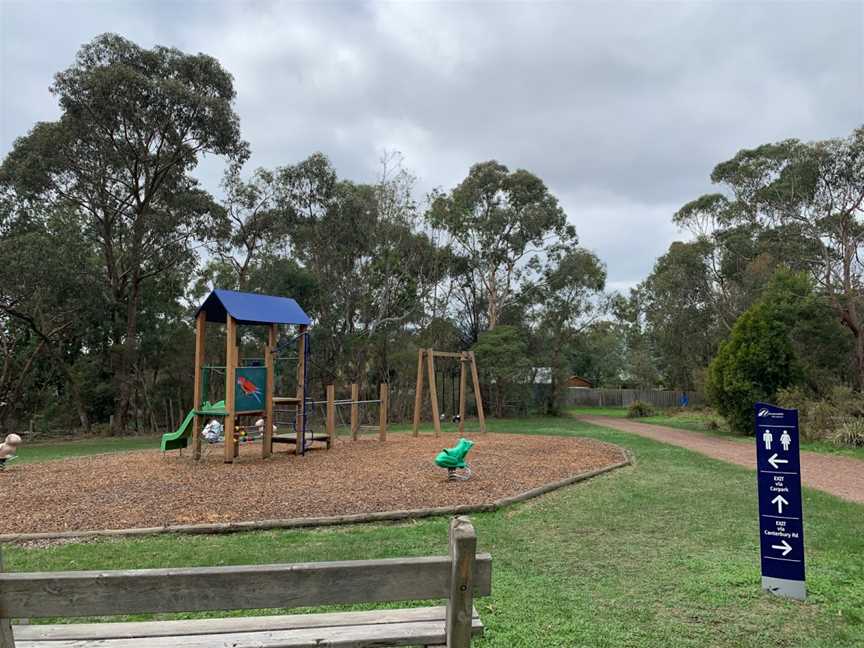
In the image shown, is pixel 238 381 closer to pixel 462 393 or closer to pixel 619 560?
pixel 462 393

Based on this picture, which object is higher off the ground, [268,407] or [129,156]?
[129,156]

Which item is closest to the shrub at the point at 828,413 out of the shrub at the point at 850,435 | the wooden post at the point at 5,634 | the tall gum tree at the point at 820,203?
the shrub at the point at 850,435

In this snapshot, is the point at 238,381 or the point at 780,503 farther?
the point at 238,381

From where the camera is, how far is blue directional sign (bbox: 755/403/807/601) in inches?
162

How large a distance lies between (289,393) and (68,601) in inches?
941

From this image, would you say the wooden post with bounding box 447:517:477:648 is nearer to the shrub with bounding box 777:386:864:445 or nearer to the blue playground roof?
the blue playground roof

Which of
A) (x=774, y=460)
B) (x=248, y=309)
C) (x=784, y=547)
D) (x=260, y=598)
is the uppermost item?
(x=248, y=309)

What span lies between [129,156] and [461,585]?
23930mm

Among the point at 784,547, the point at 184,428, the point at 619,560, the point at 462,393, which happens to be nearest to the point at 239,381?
the point at 184,428

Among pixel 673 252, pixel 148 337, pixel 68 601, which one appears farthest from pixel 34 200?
pixel 673 252

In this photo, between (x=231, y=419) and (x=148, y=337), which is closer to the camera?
(x=231, y=419)

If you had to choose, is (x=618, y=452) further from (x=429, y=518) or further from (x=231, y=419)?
(x=231, y=419)

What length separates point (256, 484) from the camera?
850cm

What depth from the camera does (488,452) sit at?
38.9ft
